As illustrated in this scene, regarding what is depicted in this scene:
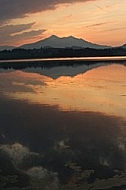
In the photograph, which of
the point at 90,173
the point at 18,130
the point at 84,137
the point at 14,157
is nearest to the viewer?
the point at 90,173

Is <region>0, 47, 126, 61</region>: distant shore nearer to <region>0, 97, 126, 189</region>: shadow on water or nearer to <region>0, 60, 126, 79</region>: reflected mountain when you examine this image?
<region>0, 60, 126, 79</region>: reflected mountain

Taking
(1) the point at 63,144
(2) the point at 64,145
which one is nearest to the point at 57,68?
(1) the point at 63,144

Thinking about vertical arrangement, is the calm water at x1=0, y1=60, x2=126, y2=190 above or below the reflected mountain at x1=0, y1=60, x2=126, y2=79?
below

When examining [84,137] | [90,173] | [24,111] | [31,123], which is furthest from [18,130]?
[90,173]

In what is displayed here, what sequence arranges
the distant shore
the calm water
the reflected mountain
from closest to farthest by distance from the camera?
A: the calm water → the reflected mountain → the distant shore

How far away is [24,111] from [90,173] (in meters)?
9.19

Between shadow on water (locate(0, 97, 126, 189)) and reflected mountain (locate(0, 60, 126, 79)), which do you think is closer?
shadow on water (locate(0, 97, 126, 189))

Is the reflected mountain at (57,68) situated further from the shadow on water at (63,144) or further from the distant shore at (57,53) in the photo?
the distant shore at (57,53)

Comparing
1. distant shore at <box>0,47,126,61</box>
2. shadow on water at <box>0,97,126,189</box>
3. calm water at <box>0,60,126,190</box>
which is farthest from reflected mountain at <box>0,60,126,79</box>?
distant shore at <box>0,47,126,61</box>

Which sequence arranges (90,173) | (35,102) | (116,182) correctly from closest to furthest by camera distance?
1. (116,182)
2. (90,173)
3. (35,102)

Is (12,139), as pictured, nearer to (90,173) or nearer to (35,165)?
(35,165)

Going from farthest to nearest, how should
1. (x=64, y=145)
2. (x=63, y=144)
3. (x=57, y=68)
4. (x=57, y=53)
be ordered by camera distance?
(x=57, y=53)
(x=57, y=68)
(x=63, y=144)
(x=64, y=145)

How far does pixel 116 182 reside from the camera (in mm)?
8438

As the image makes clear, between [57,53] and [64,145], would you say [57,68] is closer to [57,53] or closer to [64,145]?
[64,145]
